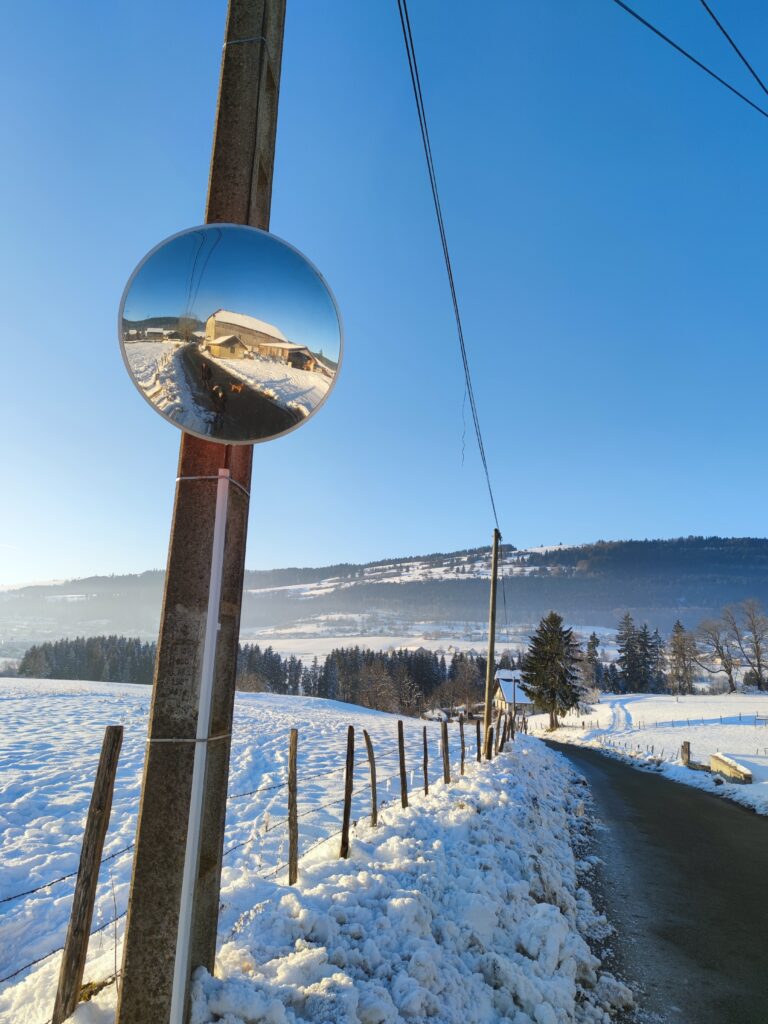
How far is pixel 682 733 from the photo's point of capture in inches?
1420

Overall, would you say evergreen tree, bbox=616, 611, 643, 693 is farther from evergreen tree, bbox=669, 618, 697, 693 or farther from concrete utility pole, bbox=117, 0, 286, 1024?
concrete utility pole, bbox=117, 0, 286, 1024

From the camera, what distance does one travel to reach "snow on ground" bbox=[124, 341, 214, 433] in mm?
2221

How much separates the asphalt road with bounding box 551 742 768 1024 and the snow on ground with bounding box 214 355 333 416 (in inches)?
218

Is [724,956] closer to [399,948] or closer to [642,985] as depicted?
[642,985]

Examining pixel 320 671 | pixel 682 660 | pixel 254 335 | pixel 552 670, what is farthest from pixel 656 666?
pixel 254 335

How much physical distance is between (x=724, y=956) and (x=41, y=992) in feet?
20.2

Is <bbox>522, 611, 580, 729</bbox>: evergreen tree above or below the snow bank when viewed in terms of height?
below

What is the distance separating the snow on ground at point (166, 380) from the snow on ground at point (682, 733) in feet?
58.7

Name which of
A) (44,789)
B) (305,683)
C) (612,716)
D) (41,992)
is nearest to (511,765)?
(44,789)

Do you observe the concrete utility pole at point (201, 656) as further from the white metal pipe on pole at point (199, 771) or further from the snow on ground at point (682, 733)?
the snow on ground at point (682, 733)

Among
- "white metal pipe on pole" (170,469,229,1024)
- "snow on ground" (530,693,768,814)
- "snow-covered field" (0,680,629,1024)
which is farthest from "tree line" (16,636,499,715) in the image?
"white metal pipe on pole" (170,469,229,1024)

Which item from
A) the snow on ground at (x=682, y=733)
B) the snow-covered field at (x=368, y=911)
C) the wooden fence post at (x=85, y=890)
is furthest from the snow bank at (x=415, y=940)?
the snow on ground at (x=682, y=733)

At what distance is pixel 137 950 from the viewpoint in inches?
89.9

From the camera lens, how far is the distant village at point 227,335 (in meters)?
2.17
